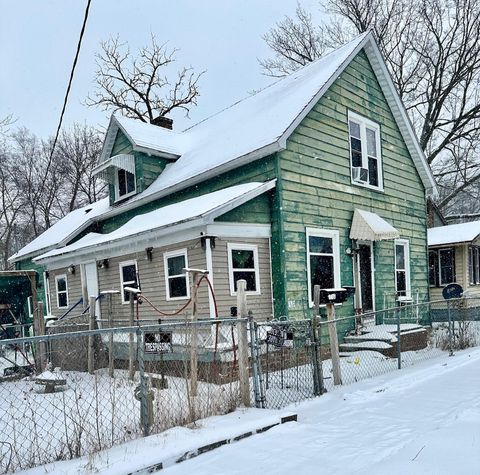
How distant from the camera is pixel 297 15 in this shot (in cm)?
2930

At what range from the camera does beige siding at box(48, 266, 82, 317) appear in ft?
46.4

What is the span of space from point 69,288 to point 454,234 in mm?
16808

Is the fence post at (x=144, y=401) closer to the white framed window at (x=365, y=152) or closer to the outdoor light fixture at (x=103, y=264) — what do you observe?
the outdoor light fixture at (x=103, y=264)

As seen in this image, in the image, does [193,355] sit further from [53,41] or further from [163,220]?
[53,41]

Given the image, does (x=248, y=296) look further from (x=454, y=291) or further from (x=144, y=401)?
(x=454, y=291)

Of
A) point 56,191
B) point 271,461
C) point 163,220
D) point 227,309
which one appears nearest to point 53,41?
point 163,220

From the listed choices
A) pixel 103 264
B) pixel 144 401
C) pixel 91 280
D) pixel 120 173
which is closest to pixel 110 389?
pixel 144 401

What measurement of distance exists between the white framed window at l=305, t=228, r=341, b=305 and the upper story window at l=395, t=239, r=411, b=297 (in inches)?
139

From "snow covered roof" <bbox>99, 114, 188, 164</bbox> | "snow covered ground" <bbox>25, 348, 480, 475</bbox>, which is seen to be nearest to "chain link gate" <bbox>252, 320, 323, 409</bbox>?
"snow covered ground" <bbox>25, 348, 480, 475</bbox>

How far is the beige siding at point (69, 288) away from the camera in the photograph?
1413 cm

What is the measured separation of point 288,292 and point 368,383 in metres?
3.22

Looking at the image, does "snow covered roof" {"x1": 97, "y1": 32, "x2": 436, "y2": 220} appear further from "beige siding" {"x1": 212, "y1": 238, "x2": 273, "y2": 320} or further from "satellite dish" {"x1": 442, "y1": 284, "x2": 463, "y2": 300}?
"satellite dish" {"x1": 442, "y1": 284, "x2": 463, "y2": 300}

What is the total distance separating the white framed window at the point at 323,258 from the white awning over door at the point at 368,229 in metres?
0.66

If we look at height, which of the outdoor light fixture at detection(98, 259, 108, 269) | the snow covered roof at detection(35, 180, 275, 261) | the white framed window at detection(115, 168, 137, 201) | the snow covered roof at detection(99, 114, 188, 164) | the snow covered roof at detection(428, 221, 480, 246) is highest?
the snow covered roof at detection(99, 114, 188, 164)
